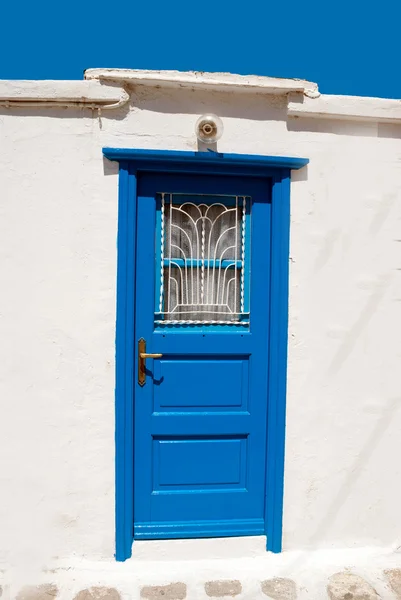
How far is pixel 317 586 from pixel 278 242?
76.9 inches

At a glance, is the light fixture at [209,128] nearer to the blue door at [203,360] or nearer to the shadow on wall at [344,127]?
the blue door at [203,360]

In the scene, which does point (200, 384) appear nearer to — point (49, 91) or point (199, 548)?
point (199, 548)

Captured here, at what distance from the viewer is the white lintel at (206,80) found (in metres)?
2.65

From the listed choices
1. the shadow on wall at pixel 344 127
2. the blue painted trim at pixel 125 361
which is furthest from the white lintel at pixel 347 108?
the blue painted trim at pixel 125 361

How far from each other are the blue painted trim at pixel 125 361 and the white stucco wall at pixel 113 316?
54 mm

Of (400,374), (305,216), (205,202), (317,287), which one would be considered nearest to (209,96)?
(205,202)

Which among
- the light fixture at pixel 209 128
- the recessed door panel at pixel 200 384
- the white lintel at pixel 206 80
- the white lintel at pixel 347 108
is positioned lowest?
the recessed door panel at pixel 200 384

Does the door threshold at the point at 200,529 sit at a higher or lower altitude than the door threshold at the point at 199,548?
higher

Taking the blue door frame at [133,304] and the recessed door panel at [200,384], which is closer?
the blue door frame at [133,304]

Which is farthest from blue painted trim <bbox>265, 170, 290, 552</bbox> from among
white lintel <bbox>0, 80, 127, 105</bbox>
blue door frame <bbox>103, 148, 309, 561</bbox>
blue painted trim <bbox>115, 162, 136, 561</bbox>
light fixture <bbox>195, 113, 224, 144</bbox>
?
white lintel <bbox>0, 80, 127, 105</bbox>

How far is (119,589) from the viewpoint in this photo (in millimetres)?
2590

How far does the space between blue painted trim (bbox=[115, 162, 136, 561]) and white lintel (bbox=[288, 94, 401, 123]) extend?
3.50 ft

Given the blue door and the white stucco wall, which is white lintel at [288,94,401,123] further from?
the blue door

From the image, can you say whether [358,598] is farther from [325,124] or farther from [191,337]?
[325,124]
